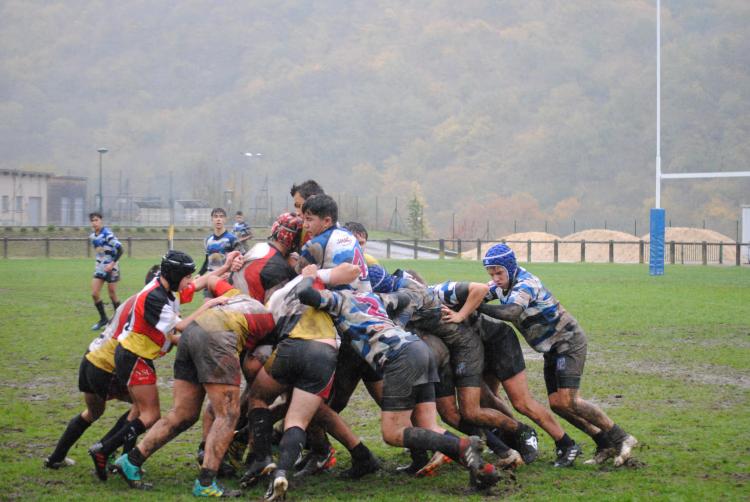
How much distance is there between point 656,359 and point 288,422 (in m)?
7.97

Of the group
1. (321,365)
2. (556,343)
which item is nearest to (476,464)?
(321,365)

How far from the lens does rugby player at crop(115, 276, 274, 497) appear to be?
21.9ft

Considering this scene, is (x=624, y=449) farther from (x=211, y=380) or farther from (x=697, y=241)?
(x=697, y=241)

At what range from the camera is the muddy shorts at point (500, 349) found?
773 centimetres

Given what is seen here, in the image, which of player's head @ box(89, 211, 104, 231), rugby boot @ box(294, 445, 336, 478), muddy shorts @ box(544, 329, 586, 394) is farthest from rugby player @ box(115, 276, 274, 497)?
player's head @ box(89, 211, 104, 231)

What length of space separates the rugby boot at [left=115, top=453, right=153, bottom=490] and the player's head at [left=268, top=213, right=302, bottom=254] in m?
2.20

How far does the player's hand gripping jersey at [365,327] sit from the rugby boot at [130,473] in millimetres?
1815

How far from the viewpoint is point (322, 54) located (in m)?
164

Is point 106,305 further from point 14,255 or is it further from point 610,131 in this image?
point 610,131

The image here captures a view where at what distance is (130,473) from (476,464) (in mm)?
2526

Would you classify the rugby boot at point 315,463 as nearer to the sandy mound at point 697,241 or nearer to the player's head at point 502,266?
the player's head at point 502,266

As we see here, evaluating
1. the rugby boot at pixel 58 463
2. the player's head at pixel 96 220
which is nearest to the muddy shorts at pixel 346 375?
the rugby boot at pixel 58 463

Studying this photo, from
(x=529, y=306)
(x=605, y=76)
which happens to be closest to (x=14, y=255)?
(x=529, y=306)

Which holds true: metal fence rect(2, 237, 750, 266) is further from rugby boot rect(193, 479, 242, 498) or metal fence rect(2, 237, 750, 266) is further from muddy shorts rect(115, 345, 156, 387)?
rugby boot rect(193, 479, 242, 498)
